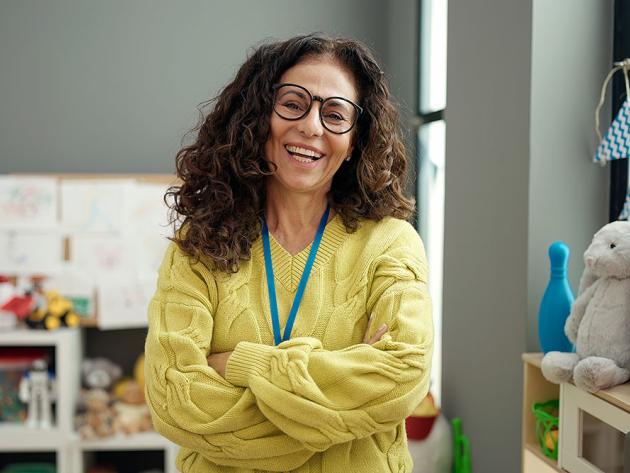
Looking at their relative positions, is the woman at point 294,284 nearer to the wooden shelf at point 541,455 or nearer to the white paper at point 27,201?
the wooden shelf at point 541,455

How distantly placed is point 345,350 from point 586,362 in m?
0.60

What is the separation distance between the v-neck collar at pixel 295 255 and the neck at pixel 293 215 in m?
0.03

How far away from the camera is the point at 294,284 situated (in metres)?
1.39

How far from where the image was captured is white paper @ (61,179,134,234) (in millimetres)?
3221

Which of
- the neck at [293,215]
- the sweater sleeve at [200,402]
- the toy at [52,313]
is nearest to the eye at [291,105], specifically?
the neck at [293,215]

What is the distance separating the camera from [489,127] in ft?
7.79

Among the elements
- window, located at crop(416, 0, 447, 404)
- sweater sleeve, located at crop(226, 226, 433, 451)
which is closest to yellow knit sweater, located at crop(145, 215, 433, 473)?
sweater sleeve, located at crop(226, 226, 433, 451)

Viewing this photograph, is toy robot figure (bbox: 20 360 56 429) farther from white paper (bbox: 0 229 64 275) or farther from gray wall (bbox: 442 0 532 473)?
gray wall (bbox: 442 0 532 473)

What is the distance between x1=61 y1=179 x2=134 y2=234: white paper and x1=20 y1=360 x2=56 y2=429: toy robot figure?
62cm

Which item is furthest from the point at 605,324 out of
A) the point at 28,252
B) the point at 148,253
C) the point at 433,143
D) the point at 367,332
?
the point at 28,252

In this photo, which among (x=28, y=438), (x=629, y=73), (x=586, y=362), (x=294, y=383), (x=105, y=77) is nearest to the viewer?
(x=294, y=383)

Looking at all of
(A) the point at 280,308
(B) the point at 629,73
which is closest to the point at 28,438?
(A) the point at 280,308

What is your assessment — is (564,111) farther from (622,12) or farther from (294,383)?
(294,383)

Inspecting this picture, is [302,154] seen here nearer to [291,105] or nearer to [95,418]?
[291,105]
